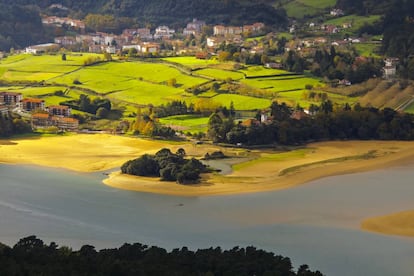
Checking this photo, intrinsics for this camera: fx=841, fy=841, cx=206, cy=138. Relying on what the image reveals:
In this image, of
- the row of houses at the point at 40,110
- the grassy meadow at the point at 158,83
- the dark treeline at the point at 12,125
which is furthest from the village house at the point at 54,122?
the grassy meadow at the point at 158,83

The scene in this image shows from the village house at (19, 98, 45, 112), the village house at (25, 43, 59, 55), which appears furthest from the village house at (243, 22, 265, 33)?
the village house at (19, 98, 45, 112)

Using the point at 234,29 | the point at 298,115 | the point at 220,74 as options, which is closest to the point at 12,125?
the point at 298,115

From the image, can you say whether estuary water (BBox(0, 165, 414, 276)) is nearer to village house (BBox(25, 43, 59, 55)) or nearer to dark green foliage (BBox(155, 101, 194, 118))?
dark green foliage (BBox(155, 101, 194, 118))

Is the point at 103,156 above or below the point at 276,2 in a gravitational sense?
below

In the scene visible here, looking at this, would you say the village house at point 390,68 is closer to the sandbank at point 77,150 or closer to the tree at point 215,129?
the tree at point 215,129

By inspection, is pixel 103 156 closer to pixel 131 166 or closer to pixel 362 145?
A: pixel 131 166

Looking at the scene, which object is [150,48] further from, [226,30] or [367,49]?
[367,49]

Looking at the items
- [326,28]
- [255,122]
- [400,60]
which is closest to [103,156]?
[255,122]
